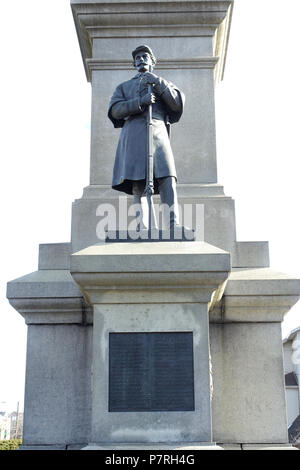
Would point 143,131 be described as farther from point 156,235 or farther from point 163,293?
point 163,293

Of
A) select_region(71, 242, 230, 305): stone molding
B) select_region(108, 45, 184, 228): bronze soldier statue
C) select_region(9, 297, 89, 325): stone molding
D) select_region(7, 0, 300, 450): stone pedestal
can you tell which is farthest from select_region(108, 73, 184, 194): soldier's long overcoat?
select_region(9, 297, 89, 325): stone molding

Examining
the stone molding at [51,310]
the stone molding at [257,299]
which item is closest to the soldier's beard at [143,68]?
the stone molding at [257,299]

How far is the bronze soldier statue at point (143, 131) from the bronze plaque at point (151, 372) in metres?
1.58

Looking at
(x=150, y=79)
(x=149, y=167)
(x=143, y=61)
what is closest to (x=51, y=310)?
(x=149, y=167)

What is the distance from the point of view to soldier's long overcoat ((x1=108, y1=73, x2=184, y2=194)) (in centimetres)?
851

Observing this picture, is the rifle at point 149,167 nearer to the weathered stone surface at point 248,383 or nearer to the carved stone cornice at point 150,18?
the weathered stone surface at point 248,383

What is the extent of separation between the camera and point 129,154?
860 centimetres

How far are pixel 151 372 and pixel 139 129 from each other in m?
3.15

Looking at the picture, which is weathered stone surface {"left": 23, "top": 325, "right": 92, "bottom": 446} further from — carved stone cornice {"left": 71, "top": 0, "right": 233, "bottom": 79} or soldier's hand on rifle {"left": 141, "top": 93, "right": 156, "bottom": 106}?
carved stone cornice {"left": 71, "top": 0, "right": 233, "bottom": 79}

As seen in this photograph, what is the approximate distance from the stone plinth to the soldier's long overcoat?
48.6 inches

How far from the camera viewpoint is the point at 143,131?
8578 mm

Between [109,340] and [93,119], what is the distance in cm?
469

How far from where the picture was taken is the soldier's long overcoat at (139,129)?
27.9 feet
